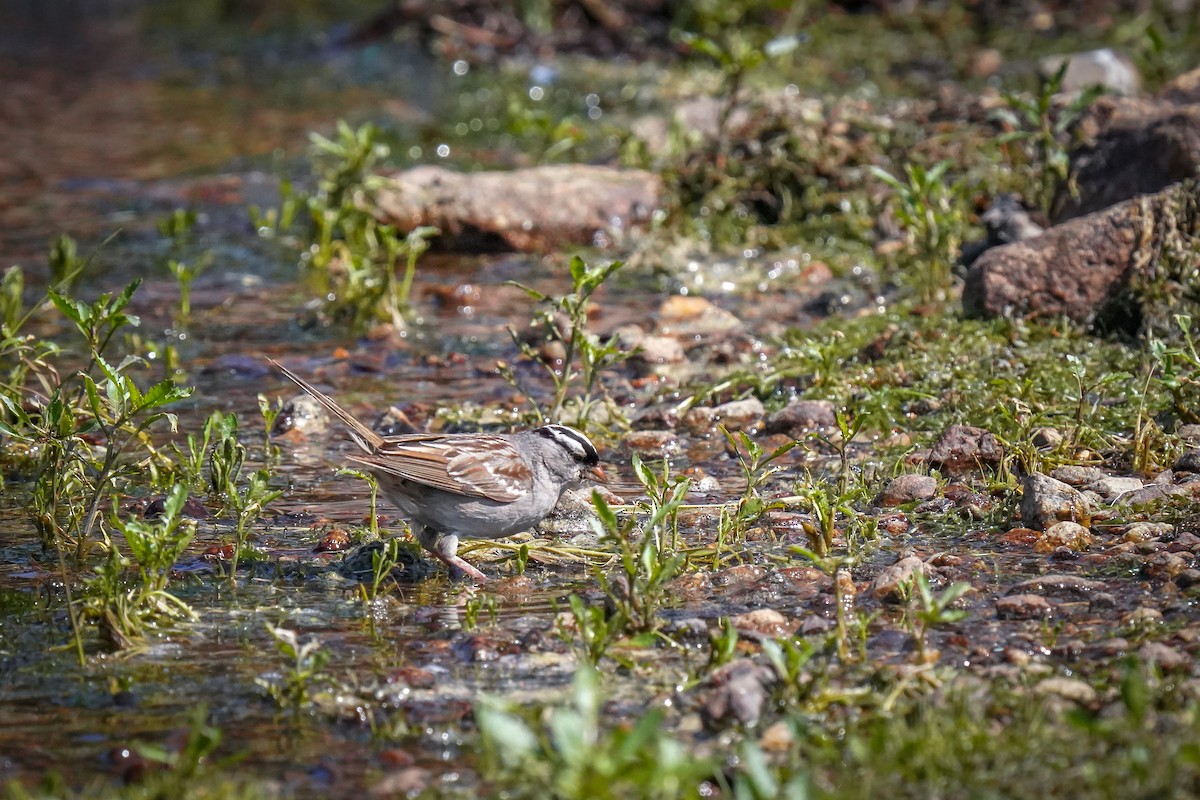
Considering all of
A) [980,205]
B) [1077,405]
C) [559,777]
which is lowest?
[559,777]

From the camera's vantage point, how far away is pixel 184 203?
1234 cm

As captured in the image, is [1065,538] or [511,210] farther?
[511,210]

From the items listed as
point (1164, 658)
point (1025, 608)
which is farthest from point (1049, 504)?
point (1164, 658)

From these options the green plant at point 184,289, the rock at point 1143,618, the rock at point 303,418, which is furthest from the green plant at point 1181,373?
the green plant at point 184,289

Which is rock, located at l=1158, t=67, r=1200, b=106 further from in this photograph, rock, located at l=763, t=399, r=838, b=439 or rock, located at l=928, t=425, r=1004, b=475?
rock, located at l=928, t=425, r=1004, b=475

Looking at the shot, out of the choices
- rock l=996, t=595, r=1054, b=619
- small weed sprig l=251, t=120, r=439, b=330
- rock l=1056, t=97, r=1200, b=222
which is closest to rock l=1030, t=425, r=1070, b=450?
rock l=996, t=595, r=1054, b=619

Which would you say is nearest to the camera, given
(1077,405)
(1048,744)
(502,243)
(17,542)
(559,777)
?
(559,777)

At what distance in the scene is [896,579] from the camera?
5.28m

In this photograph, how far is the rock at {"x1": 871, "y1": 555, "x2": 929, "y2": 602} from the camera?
5.20 meters

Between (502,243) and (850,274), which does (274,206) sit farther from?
(850,274)

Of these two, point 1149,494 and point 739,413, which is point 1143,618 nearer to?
point 1149,494

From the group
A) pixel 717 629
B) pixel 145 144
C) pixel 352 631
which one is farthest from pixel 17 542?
pixel 145 144

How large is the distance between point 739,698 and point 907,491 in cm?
213

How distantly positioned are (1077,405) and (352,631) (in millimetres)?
3625
